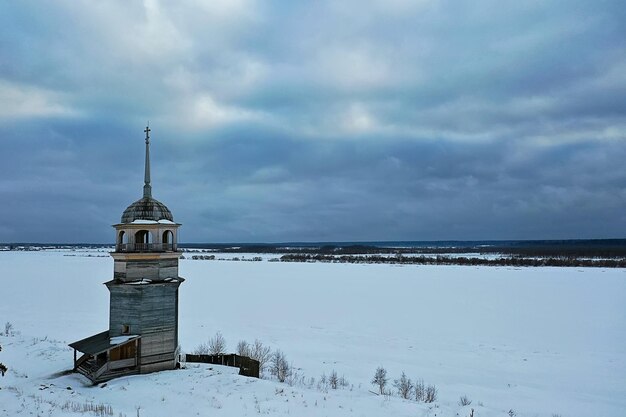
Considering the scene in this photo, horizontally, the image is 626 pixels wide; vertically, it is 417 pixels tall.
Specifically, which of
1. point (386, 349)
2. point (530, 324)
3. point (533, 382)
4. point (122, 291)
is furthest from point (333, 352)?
point (530, 324)

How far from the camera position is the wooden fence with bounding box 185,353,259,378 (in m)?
17.8

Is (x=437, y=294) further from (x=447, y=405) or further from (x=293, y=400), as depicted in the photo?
(x=293, y=400)

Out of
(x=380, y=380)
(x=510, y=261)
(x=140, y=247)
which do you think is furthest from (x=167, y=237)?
(x=510, y=261)

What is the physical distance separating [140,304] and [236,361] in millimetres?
4216

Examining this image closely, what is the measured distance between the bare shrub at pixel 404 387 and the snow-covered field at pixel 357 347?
1086 mm

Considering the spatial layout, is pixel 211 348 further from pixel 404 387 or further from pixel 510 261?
pixel 510 261

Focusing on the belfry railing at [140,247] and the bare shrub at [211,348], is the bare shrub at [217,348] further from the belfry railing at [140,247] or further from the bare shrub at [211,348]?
the belfry railing at [140,247]

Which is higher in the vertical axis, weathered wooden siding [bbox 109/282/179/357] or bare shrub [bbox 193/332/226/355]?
weathered wooden siding [bbox 109/282/179/357]

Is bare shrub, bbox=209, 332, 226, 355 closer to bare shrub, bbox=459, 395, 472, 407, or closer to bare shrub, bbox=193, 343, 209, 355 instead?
bare shrub, bbox=193, 343, 209, 355

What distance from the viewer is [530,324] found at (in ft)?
108

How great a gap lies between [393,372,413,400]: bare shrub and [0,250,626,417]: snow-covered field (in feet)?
3.56

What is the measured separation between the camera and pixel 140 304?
17.2 metres

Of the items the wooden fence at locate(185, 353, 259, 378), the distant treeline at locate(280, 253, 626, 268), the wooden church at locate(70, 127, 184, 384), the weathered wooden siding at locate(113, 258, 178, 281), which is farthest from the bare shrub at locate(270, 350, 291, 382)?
the distant treeline at locate(280, 253, 626, 268)

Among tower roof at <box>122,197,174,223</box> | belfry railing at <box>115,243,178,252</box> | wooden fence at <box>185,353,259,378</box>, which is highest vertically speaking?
tower roof at <box>122,197,174,223</box>
